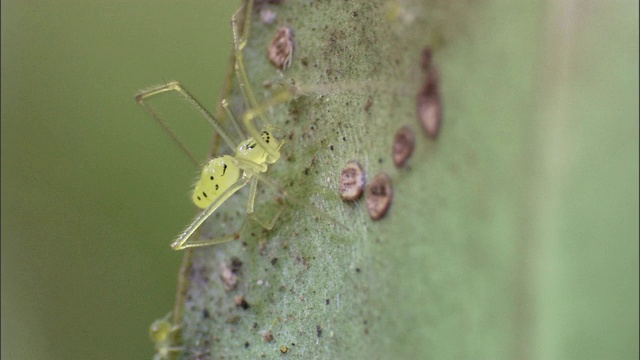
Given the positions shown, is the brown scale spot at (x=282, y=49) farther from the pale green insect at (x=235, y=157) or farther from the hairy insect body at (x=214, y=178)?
the hairy insect body at (x=214, y=178)

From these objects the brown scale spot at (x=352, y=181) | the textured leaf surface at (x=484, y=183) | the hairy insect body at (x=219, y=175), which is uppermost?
the hairy insect body at (x=219, y=175)

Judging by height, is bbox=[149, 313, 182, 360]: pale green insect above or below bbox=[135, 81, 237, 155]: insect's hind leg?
below

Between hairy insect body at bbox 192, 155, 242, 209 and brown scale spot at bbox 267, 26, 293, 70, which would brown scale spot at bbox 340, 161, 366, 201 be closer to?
brown scale spot at bbox 267, 26, 293, 70

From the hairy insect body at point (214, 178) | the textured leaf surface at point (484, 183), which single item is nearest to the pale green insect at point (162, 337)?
the hairy insect body at point (214, 178)

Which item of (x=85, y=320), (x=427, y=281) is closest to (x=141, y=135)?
(x=85, y=320)

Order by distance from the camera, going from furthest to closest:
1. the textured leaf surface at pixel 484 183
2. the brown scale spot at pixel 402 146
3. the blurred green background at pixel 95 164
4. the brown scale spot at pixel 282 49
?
the blurred green background at pixel 95 164 → the brown scale spot at pixel 282 49 → the brown scale spot at pixel 402 146 → the textured leaf surface at pixel 484 183

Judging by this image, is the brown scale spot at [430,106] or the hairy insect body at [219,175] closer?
the brown scale spot at [430,106]

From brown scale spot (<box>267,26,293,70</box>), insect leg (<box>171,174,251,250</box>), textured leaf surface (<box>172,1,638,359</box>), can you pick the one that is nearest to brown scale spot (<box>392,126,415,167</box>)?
textured leaf surface (<box>172,1,638,359</box>)
